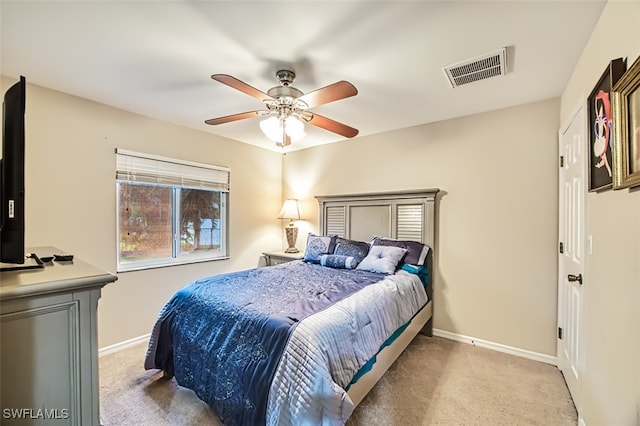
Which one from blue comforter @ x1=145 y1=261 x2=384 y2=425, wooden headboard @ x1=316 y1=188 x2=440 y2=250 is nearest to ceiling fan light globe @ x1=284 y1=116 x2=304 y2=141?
blue comforter @ x1=145 y1=261 x2=384 y2=425

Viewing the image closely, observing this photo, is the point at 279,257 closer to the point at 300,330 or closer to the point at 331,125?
the point at 331,125

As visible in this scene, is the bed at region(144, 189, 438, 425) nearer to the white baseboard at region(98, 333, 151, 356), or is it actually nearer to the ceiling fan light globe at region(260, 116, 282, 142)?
the white baseboard at region(98, 333, 151, 356)

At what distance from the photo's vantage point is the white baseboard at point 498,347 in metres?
2.59

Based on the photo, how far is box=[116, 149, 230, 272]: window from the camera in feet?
9.78

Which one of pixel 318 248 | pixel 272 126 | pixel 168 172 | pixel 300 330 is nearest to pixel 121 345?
pixel 168 172

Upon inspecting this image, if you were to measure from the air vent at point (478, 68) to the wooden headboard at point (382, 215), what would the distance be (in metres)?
1.22

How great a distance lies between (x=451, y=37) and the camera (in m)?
1.73

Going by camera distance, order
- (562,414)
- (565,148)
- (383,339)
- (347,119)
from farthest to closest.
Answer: (347,119) → (565,148) → (383,339) → (562,414)

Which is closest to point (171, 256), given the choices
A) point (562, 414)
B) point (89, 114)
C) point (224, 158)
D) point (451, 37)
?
point (224, 158)

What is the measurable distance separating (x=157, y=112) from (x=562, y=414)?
14.0 feet

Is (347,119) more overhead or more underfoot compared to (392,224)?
more overhead

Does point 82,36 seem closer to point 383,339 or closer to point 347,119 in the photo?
point 347,119

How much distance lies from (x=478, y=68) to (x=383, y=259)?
72.3 inches

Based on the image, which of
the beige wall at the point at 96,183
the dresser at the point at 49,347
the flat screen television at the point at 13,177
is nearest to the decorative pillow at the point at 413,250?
the beige wall at the point at 96,183
